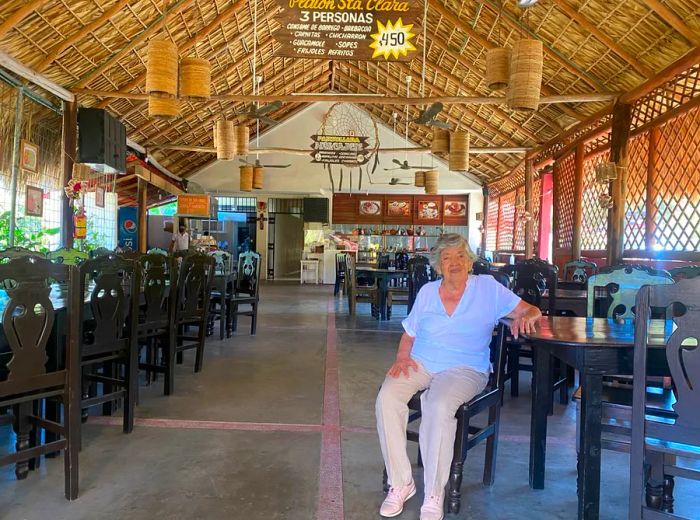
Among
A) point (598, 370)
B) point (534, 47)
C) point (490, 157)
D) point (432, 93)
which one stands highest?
point (432, 93)

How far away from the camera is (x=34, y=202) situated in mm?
7293

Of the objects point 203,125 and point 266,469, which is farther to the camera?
point 203,125

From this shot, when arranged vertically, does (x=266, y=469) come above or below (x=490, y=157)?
below

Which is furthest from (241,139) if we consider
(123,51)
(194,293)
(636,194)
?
(636,194)

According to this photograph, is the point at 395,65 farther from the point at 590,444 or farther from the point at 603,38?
the point at 590,444

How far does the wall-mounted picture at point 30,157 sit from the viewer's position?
693 cm

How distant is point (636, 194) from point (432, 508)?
21.5 ft

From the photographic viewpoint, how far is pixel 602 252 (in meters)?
8.14

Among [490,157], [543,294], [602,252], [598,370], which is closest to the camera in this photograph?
[598,370]

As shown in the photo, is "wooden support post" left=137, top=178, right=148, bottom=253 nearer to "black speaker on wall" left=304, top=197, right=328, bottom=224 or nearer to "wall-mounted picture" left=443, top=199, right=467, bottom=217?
"black speaker on wall" left=304, top=197, right=328, bottom=224

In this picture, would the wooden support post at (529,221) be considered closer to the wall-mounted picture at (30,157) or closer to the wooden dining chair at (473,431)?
the wall-mounted picture at (30,157)

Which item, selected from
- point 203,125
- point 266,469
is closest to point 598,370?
point 266,469

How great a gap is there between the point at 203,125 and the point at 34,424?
10.6 m

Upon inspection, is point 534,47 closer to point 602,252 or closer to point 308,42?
point 308,42
